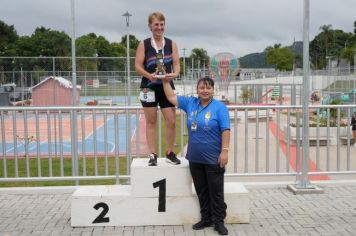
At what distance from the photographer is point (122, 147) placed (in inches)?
631

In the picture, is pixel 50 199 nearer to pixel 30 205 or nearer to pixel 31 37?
pixel 30 205

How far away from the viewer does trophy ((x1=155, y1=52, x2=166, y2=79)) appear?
18.5ft

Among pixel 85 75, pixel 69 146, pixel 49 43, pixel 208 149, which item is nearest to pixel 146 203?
pixel 208 149

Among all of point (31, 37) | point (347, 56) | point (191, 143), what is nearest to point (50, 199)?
point (191, 143)

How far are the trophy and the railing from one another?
1800 mm

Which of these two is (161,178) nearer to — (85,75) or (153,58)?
(153,58)

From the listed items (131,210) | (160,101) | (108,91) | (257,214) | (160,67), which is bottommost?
(257,214)

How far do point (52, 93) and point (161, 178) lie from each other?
21.5 m

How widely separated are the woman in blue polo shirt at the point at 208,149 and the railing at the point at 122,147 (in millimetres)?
2082

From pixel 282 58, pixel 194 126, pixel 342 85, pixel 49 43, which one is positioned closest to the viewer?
pixel 194 126

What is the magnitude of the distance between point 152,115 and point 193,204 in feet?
3.99

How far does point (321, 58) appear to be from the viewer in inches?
4131

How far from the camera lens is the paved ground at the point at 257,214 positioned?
18.5ft

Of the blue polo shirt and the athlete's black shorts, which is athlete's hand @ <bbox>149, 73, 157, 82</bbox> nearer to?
the athlete's black shorts
